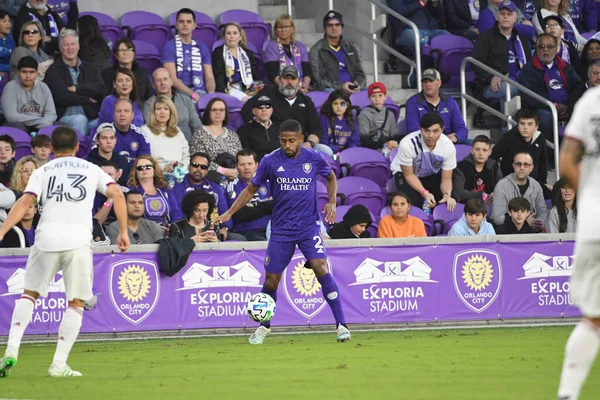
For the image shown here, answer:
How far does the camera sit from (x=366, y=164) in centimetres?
1777

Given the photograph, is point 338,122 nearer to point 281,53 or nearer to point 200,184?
point 281,53

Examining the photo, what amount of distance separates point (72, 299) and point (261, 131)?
26.8 feet

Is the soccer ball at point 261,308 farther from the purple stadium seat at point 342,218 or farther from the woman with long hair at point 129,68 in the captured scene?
the woman with long hair at point 129,68

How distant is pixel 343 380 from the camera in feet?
28.8

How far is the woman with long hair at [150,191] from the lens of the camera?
15688mm

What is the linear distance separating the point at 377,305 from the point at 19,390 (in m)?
7.20

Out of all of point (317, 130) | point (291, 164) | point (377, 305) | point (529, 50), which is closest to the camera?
point (291, 164)

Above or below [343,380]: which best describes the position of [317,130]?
above

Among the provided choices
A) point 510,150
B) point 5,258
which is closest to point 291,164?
point 5,258

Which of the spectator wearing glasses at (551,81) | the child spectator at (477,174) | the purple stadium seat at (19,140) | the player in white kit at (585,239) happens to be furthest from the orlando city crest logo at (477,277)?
the player in white kit at (585,239)

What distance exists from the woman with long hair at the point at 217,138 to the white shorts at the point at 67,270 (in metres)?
7.14

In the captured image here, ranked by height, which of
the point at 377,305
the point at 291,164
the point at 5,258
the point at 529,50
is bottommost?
the point at 377,305

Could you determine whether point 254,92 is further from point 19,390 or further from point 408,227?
point 19,390

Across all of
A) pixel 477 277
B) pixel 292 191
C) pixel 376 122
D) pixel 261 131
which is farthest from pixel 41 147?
pixel 477 277
